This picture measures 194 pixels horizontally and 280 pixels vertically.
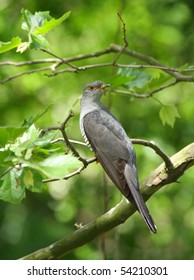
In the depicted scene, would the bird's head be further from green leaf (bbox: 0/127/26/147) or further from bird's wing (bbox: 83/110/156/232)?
green leaf (bbox: 0/127/26/147)

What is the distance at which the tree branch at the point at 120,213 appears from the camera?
3214 mm

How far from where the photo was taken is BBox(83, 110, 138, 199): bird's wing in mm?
3662

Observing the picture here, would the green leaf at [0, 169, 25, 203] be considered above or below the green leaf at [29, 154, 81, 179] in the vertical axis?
below

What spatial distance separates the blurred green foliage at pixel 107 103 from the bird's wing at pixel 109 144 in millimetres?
2702

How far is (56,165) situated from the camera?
2.06m

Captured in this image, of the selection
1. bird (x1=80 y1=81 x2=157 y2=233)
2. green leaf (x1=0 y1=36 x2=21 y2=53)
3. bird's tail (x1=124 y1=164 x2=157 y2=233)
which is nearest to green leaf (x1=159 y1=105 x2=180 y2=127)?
bird (x1=80 y1=81 x2=157 y2=233)

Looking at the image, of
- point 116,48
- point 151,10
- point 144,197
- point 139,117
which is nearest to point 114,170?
point 144,197

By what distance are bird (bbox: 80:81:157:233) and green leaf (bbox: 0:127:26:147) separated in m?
1.08

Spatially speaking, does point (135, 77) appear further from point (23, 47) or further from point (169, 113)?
point (23, 47)

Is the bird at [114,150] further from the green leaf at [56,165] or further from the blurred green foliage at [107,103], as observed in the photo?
the blurred green foliage at [107,103]

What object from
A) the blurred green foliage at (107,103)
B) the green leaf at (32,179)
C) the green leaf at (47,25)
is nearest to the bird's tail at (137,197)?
the green leaf at (32,179)

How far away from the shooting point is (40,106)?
8.07 m

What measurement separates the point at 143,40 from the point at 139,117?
1.13m
